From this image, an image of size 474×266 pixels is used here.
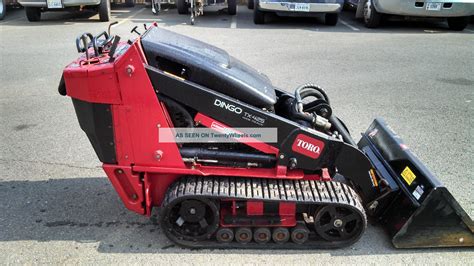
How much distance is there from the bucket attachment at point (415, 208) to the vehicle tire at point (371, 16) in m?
8.07

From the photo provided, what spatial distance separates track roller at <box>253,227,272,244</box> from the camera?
115 inches

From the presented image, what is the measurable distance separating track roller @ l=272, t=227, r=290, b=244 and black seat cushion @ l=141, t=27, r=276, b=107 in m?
0.87

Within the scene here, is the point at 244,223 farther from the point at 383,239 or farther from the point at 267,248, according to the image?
the point at 383,239

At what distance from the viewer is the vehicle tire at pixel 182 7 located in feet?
40.5

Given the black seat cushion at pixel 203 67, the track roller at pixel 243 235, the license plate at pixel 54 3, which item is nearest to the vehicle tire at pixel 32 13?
the license plate at pixel 54 3

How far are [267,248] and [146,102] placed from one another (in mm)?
1314

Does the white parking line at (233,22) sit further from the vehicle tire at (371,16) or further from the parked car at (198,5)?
the vehicle tire at (371,16)

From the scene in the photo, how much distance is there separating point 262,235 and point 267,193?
13.6 inches

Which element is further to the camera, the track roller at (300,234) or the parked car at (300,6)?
the parked car at (300,6)

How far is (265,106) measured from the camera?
2.84 m

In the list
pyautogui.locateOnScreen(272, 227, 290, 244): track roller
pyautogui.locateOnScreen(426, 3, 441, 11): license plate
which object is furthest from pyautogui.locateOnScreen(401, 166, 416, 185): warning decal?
pyautogui.locateOnScreen(426, 3, 441, 11): license plate

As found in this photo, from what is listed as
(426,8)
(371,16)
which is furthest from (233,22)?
(426,8)

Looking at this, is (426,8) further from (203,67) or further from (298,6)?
(203,67)

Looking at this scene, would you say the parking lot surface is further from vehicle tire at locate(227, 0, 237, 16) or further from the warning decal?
vehicle tire at locate(227, 0, 237, 16)
